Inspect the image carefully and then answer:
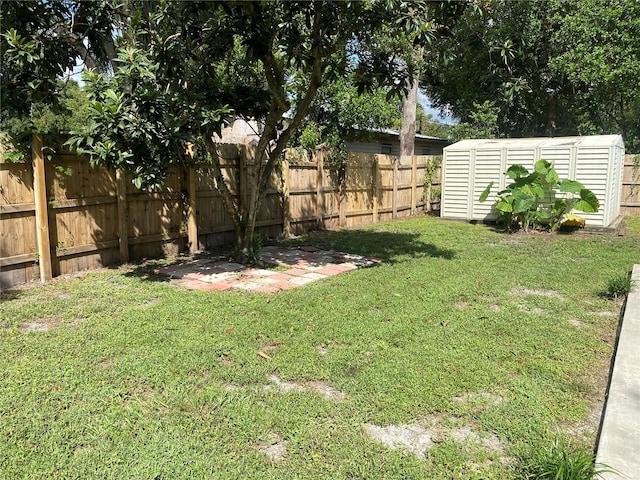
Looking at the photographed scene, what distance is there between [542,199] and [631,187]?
5.48 m

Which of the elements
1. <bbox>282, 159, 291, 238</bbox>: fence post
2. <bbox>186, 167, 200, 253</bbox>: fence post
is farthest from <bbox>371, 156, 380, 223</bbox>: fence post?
<bbox>186, 167, 200, 253</bbox>: fence post

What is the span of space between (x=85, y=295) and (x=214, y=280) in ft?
4.58

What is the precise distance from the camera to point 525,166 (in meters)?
10.6

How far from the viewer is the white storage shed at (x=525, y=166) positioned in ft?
32.0

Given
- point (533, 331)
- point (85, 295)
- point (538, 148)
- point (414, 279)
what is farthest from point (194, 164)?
point (538, 148)

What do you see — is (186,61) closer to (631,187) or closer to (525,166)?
(525,166)

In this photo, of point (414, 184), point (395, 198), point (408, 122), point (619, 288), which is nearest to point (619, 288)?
point (619, 288)

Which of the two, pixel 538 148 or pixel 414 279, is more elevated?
pixel 538 148

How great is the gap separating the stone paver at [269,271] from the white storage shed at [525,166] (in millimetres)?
5481

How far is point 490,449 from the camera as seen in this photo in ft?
7.70

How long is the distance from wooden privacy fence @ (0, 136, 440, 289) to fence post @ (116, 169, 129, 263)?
0.01 meters

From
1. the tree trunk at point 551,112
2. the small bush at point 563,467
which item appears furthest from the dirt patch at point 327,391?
the tree trunk at point 551,112

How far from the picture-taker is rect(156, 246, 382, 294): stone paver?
5.45m

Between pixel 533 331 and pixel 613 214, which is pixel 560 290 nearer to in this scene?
pixel 533 331
